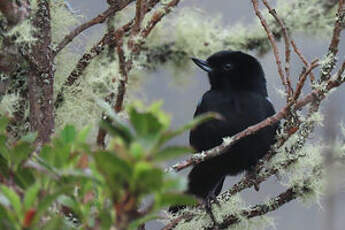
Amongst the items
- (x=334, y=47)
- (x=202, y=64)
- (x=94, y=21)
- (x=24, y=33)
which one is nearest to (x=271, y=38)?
(x=334, y=47)

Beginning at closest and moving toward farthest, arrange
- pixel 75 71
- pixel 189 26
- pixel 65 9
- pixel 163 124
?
1. pixel 163 124
2. pixel 75 71
3. pixel 65 9
4. pixel 189 26

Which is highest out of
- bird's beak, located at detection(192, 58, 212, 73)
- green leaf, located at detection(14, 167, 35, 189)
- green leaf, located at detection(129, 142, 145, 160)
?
bird's beak, located at detection(192, 58, 212, 73)

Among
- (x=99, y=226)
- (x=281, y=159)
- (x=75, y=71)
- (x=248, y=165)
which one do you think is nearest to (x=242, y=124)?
(x=248, y=165)

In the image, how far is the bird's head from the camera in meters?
1.82

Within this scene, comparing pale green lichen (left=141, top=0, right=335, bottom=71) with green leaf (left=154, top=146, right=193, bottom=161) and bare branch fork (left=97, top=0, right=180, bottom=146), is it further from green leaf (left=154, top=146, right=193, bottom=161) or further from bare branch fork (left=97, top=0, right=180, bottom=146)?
green leaf (left=154, top=146, right=193, bottom=161)

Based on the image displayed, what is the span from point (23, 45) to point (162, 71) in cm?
71

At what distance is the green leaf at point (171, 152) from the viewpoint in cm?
47

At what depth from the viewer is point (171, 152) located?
0.48m

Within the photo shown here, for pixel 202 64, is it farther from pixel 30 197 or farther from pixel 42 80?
pixel 30 197

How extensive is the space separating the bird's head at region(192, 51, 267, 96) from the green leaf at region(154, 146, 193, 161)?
133 cm

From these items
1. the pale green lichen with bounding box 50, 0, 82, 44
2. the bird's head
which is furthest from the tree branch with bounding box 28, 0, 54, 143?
the bird's head

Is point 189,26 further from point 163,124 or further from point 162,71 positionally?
point 163,124

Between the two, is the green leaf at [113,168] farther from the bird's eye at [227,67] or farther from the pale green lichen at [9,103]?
the bird's eye at [227,67]

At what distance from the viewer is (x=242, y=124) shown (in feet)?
5.41
